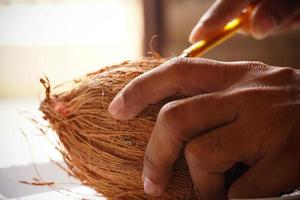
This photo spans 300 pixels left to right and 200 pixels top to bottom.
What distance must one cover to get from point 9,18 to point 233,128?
116 centimetres

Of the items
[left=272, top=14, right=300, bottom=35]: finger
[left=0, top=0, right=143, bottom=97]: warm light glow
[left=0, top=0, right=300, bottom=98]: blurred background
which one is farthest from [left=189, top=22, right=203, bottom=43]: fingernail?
[left=0, top=0, right=300, bottom=98]: blurred background

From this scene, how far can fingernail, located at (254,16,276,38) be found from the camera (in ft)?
2.64

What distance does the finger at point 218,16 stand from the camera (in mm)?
765

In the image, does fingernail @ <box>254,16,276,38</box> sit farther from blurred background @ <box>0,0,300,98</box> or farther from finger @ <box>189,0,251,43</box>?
blurred background @ <box>0,0,300,98</box>

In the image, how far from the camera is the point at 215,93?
45cm

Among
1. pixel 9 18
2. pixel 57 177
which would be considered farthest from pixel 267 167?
pixel 9 18

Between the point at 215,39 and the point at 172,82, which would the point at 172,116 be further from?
the point at 215,39

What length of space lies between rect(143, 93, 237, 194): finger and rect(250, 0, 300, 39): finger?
38cm

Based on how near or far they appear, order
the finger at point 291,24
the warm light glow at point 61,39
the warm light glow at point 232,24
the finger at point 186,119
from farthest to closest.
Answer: the warm light glow at point 61,39 → the finger at point 291,24 → the warm light glow at point 232,24 → the finger at point 186,119

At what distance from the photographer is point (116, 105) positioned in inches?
18.5

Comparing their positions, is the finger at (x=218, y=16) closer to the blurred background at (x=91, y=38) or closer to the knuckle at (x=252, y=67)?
the knuckle at (x=252, y=67)

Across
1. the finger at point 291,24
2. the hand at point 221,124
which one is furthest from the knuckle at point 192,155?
the finger at point 291,24

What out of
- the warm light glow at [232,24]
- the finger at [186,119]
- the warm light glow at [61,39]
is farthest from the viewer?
the warm light glow at [61,39]

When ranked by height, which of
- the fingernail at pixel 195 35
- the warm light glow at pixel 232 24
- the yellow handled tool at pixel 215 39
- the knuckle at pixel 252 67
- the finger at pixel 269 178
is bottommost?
the finger at pixel 269 178
